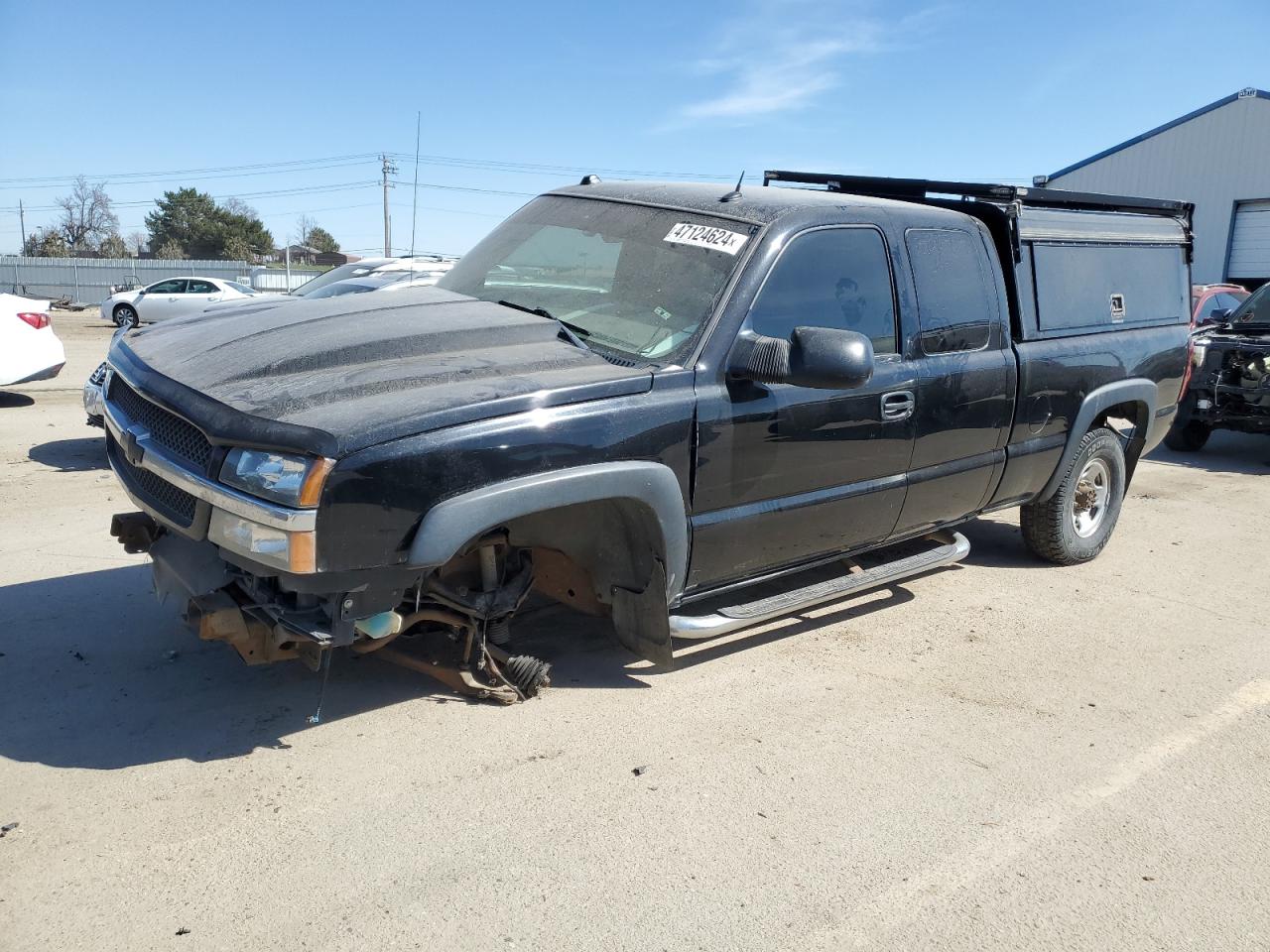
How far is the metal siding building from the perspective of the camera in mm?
29609

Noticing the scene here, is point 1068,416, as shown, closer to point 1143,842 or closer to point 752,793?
point 1143,842

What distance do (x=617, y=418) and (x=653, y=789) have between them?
1.23 metres

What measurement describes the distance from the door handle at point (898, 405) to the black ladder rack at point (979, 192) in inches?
60.8

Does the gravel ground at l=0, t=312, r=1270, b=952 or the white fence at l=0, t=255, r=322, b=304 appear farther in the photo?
the white fence at l=0, t=255, r=322, b=304

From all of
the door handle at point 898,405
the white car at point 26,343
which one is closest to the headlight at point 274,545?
the door handle at point 898,405

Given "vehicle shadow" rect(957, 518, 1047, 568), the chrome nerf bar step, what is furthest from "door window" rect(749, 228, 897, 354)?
"vehicle shadow" rect(957, 518, 1047, 568)

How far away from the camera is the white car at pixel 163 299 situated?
28.5 m

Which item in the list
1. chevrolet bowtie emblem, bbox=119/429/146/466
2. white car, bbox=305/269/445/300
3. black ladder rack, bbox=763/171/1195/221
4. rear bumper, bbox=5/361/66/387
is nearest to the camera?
chevrolet bowtie emblem, bbox=119/429/146/466

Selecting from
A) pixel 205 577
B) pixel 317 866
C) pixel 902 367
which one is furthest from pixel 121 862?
pixel 902 367

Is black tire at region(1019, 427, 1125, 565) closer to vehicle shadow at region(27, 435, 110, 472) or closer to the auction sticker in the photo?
the auction sticker

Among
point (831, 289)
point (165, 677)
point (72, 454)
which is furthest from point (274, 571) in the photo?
point (72, 454)

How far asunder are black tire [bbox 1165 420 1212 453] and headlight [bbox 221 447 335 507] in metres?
10.0

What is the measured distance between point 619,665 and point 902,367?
1753 mm

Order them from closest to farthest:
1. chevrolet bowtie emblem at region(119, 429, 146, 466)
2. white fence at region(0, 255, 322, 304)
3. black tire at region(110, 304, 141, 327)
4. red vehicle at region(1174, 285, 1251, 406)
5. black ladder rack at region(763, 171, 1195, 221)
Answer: chevrolet bowtie emblem at region(119, 429, 146, 466), black ladder rack at region(763, 171, 1195, 221), red vehicle at region(1174, 285, 1251, 406), black tire at region(110, 304, 141, 327), white fence at region(0, 255, 322, 304)
